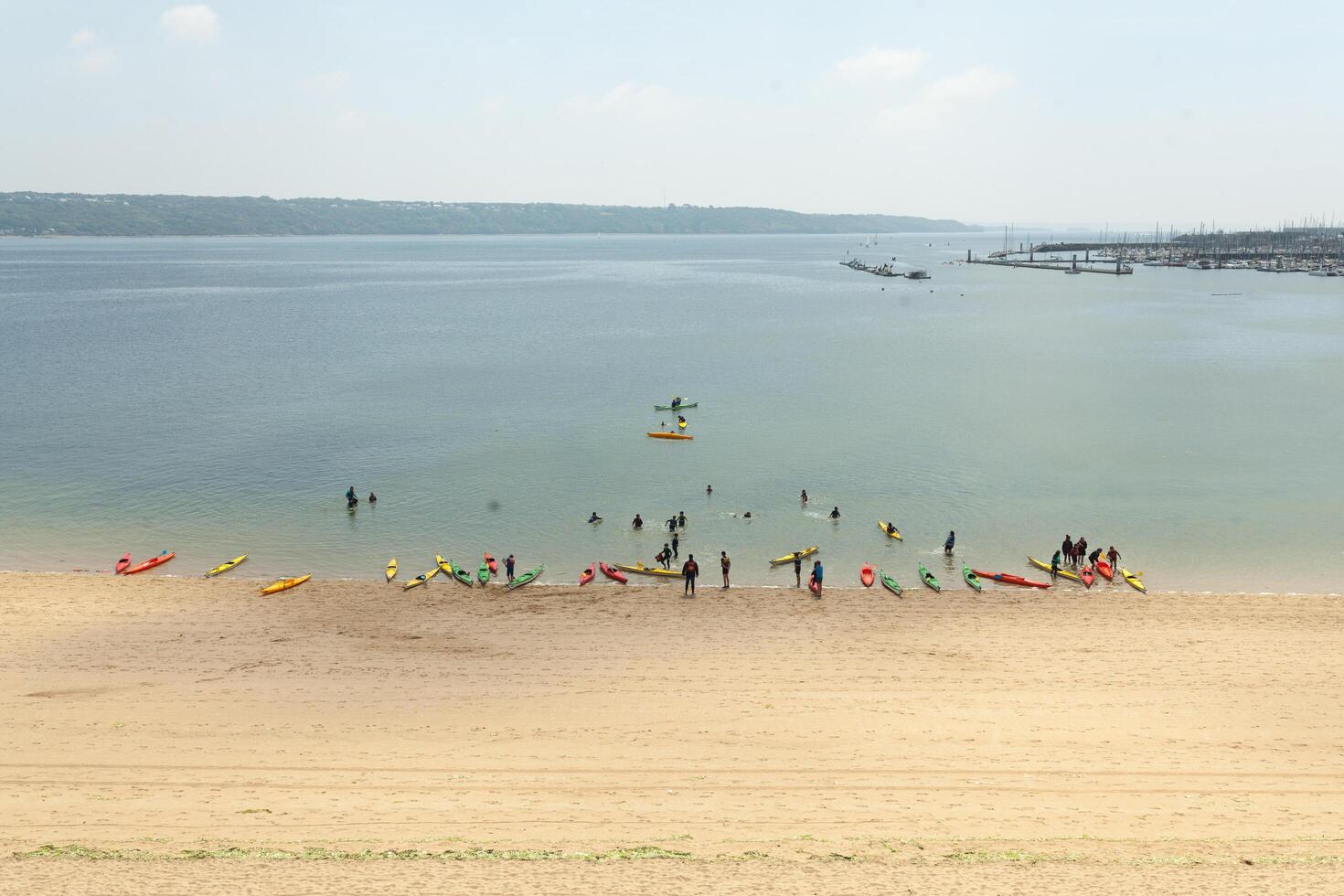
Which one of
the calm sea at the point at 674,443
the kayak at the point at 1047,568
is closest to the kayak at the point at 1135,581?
the calm sea at the point at 674,443

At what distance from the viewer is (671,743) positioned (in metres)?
17.7

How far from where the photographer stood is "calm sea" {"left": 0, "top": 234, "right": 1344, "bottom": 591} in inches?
1314

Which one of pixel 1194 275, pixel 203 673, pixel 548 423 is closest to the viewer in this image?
pixel 203 673

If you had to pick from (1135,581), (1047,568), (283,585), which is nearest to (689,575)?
(1047,568)

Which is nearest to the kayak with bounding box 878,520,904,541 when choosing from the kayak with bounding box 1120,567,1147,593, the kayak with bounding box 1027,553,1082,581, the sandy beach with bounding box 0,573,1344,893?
the kayak with bounding box 1027,553,1082,581

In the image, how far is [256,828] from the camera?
46.9 feet

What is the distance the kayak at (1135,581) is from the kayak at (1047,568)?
1486mm

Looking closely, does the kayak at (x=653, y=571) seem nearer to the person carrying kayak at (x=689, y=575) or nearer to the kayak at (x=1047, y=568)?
the person carrying kayak at (x=689, y=575)

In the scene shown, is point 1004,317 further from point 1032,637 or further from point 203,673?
point 203,673

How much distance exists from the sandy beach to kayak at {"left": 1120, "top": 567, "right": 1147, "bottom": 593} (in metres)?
0.85

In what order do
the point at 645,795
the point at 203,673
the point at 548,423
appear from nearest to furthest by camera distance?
1. the point at 645,795
2. the point at 203,673
3. the point at 548,423

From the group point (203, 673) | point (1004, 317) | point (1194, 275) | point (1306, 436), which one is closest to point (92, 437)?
point (203, 673)

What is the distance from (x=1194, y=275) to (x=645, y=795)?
19726 centimetres

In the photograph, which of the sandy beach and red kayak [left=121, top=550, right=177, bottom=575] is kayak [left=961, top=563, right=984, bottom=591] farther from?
red kayak [left=121, top=550, right=177, bottom=575]
